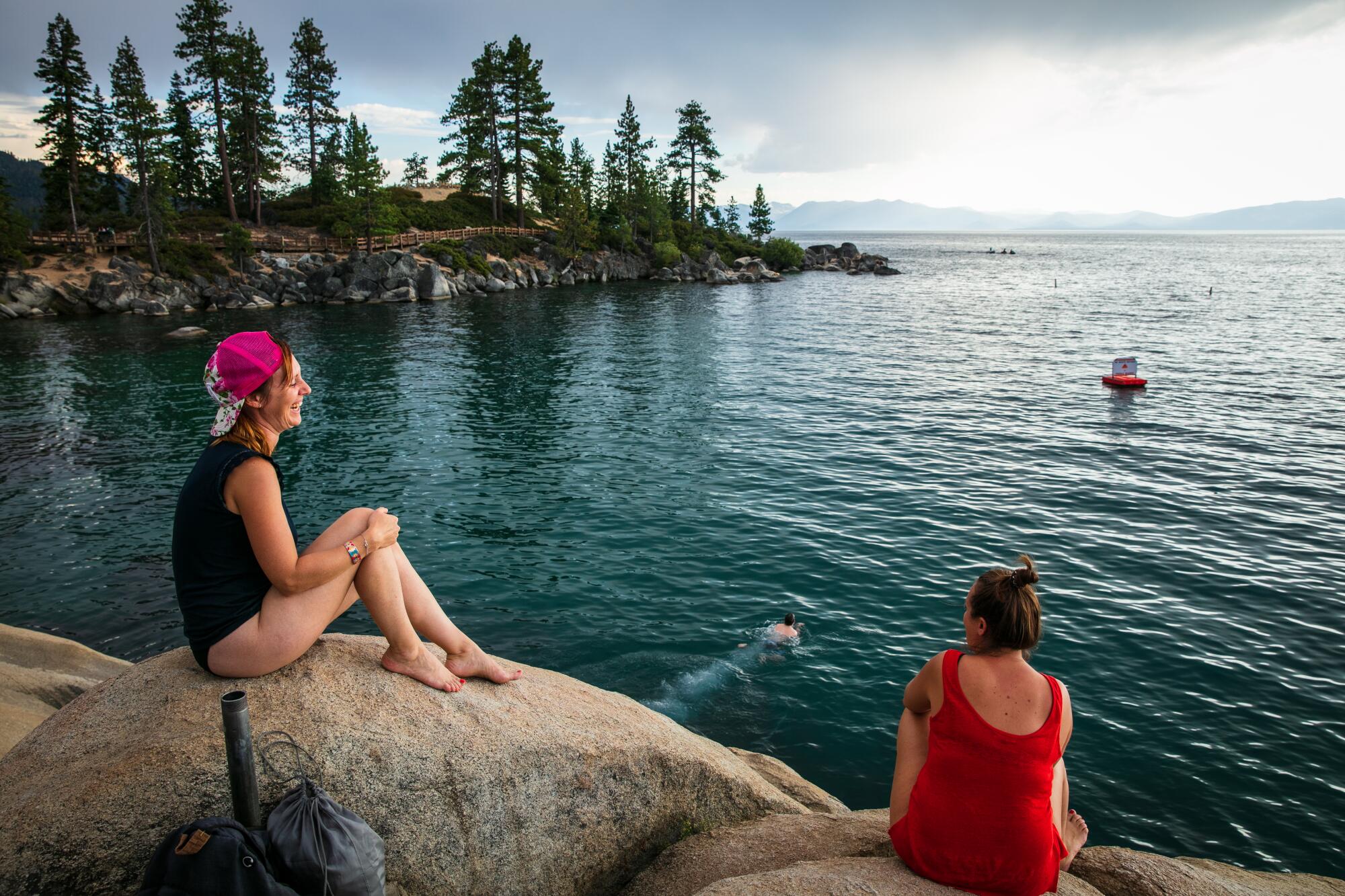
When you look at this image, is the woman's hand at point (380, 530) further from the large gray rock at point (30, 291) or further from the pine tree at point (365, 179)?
the pine tree at point (365, 179)

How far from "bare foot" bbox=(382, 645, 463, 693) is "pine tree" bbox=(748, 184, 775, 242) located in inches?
4793

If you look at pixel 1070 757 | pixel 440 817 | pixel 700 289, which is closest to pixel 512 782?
pixel 440 817

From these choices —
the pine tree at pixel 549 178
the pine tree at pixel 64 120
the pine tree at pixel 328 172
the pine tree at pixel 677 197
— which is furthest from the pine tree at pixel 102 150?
the pine tree at pixel 677 197

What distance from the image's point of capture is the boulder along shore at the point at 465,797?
424 cm

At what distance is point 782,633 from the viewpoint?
12.0 metres

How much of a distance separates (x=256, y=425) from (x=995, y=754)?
15.6 ft

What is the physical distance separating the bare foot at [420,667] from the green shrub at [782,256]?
355 ft

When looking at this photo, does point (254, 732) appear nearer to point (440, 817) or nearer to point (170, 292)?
point (440, 817)

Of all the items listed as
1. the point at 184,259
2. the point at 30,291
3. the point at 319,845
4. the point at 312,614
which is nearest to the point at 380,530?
the point at 312,614

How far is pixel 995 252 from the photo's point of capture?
175875mm

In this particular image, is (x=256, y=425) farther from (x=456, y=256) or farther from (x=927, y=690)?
(x=456, y=256)

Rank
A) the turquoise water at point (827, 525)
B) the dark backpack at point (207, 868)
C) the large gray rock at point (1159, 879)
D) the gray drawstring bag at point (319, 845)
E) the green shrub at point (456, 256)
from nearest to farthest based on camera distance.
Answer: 1. the dark backpack at point (207, 868)
2. the gray drawstring bag at point (319, 845)
3. the large gray rock at point (1159, 879)
4. the turquoise water at point (827, 525)
5. the green shrub at point (456, 256)

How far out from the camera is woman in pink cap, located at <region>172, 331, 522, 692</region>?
15.1 feet

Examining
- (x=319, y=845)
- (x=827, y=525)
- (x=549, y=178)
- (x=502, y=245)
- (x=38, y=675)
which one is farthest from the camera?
(x=549, y=178)
